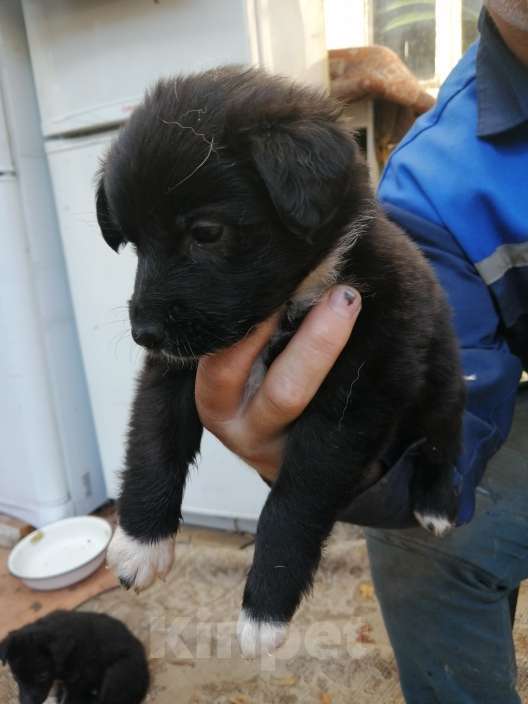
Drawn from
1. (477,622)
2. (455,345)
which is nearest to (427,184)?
(455,345)

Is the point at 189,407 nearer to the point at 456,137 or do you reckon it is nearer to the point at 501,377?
the point at 501,377

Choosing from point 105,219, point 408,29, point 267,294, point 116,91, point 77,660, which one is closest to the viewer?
point 267,294

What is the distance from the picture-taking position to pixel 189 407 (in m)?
1.54

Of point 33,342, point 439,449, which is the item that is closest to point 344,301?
point 439,449

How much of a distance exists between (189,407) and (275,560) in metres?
0.45

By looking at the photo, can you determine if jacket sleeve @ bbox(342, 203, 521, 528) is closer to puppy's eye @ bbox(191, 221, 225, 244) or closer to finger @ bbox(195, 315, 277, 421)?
finger @ bbox(195, 315, 277, 421)

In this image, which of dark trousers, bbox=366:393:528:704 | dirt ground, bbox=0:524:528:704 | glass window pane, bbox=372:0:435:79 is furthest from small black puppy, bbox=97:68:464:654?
glass window pane, bbox=372:0:435:79

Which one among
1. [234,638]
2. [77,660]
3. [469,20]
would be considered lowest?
[234,638]

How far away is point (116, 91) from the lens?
9.59 ft

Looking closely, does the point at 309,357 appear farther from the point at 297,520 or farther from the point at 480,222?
the point at 480,222

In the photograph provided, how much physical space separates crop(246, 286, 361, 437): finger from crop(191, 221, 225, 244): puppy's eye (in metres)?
0.29

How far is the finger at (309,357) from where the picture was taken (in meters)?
1.27

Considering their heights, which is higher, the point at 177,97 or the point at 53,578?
the point at 177,97

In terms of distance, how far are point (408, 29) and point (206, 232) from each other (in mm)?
3946
